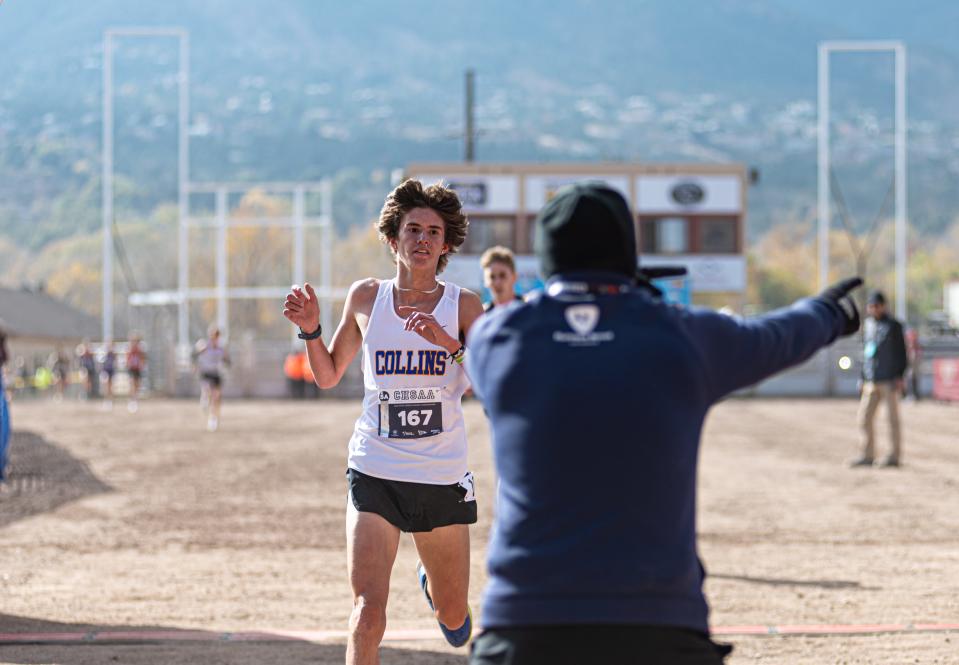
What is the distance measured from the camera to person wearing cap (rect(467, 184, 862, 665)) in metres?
3.01

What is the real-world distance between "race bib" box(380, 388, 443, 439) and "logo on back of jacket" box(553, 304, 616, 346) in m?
2.28

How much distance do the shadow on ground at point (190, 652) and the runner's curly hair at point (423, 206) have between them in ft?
7.25

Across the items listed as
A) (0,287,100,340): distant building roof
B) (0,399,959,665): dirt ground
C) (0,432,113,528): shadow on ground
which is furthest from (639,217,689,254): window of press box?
(0,287,100,340): distant building roof

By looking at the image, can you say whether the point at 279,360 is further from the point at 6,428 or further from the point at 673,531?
the point at 673,531

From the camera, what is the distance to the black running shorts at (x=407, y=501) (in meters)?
5.21

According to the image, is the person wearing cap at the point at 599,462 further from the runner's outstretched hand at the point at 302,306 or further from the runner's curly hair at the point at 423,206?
the runner's curly hair at the point at 423,206

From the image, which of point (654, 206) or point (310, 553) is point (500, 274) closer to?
point (310, 553)

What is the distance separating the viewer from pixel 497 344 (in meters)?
3.15

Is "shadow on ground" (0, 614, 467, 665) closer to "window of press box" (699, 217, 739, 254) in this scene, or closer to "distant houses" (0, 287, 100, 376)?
"window of press box" (699, 217, 739, 254)

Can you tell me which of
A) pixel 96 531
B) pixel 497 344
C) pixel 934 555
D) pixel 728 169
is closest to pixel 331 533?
pixel 96 531

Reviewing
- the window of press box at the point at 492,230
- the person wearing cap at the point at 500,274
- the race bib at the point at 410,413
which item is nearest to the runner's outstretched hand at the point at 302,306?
the race bib at the point at 410,413

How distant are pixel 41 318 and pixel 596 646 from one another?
8971 cm

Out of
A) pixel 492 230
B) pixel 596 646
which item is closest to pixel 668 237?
pixel 492 230

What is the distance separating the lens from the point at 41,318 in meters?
88.6
